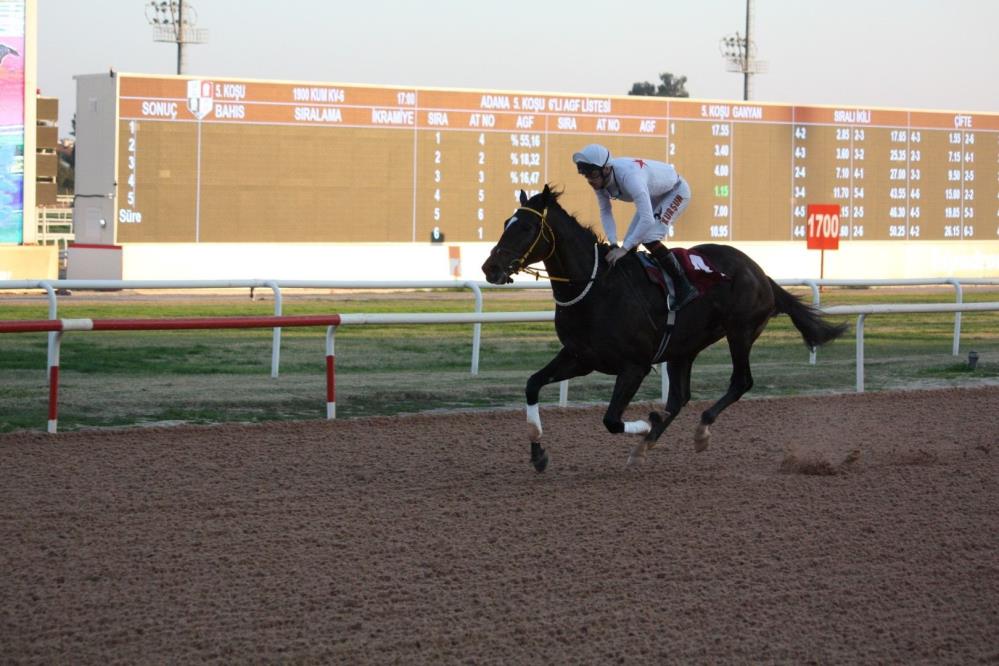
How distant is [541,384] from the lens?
6555mm

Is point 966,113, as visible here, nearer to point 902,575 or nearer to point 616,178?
point 616,178

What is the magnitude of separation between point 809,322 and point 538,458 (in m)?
2.38

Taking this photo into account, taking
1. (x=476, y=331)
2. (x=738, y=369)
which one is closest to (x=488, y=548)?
(x=738, y=369)

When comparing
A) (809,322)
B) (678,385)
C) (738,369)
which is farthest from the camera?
(809,322)

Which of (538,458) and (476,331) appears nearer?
(538,458)

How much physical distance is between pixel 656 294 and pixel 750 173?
A: 21.8 m

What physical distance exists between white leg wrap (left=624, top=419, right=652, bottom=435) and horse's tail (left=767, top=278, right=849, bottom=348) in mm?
1635

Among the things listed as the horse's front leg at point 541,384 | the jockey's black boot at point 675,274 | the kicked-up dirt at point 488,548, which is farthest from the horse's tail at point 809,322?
the horse's front leg at point 541,384

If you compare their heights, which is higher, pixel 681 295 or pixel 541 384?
pixel 681 295

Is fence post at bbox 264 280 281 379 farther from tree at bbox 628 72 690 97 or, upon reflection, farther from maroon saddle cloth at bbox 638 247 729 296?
tree at bbox 628 72 690 97

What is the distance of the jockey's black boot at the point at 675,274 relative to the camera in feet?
22.4

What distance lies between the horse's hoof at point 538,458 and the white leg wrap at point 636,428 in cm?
43

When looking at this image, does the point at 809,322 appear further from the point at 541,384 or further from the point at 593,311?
the point at 541,384

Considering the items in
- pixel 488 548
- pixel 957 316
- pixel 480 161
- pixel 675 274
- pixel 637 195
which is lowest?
pixel 488 548
